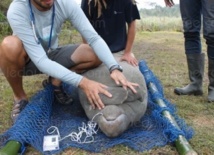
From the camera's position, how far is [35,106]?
2.61 metres

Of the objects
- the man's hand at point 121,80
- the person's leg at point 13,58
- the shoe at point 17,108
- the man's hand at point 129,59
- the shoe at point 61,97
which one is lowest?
the shoe at point 61,97

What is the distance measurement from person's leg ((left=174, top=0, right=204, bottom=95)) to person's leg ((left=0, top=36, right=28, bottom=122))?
59.0 inches

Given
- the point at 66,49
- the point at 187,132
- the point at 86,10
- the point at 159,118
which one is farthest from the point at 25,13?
the point at 187,132

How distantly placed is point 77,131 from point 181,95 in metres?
1.31

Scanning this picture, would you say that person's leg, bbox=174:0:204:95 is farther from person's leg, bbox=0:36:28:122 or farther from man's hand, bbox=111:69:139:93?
person's leg, bbox=0:36:28:122

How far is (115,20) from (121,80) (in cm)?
96

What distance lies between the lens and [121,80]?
7.96 feet

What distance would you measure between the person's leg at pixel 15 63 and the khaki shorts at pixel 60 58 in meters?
0.08

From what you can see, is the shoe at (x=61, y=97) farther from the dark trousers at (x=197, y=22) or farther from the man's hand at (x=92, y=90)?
the dark trousers at (x=197, y=22)

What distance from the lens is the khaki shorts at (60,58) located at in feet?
9.35

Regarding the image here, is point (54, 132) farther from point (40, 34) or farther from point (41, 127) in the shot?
point (40, 34)

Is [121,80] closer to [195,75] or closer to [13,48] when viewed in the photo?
[13,48]

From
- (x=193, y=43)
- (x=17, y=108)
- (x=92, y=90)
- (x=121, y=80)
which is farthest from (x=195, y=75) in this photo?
(x=17, y=108)

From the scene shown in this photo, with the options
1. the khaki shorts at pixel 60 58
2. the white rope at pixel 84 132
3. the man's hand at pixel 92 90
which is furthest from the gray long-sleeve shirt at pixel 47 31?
the white rope at pixel 84 132
